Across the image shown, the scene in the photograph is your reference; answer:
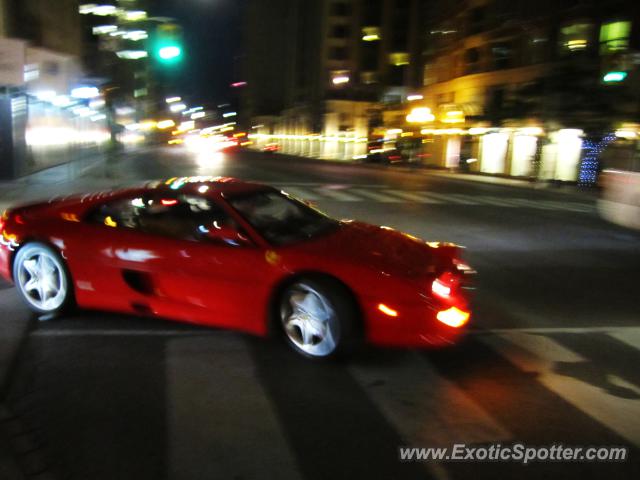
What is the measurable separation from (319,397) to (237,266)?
130cm

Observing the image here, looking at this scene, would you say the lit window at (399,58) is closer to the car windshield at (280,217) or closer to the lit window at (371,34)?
the lit window at (371,34)

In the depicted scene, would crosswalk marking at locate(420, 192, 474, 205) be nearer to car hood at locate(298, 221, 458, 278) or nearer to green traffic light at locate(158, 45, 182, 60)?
green traffic light at locate(158, 45, 182, 60)

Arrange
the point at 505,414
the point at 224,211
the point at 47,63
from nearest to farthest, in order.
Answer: the point at 505,414, the point at 224,211, the point at 47,63

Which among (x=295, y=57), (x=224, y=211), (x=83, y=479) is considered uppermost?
(x=295, y=57)

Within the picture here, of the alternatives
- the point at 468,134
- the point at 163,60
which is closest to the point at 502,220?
the point at 163,60

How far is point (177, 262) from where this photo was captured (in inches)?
204

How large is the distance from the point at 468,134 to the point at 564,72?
18695 mm

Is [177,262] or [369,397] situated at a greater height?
[177,262]

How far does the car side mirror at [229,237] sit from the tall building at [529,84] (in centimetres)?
1779

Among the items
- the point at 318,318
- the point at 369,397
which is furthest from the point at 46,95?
the point at 369,397

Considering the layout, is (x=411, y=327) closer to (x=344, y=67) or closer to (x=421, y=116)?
(x=421, y=116)

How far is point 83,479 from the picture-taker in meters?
3.26

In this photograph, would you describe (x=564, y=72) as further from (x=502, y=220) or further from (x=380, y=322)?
(x=380, y=322)

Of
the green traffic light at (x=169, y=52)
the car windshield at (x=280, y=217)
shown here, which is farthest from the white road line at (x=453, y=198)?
the car windshield at (x=280, y=217)
